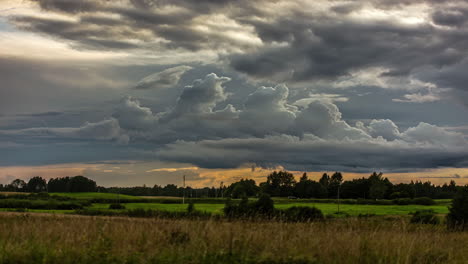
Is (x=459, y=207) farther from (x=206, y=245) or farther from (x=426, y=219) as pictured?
(x=206, y=245)

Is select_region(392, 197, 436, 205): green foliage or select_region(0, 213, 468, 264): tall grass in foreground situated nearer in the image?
select_region(0, 213, 468, 264): tall grass in foreground

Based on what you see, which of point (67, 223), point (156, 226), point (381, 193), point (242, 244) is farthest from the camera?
point (381, 193)

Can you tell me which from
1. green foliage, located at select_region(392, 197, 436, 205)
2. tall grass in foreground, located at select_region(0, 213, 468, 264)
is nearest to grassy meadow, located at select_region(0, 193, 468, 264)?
tall grass in foreground, located at select_region(0, 213, 468, 264)

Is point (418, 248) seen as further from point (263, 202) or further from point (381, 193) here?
point (381, 193)

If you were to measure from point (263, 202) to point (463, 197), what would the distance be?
35.4 meters

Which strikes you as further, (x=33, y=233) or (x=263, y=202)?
(x=263, y=202)

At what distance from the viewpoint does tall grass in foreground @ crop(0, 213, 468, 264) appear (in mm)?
10852

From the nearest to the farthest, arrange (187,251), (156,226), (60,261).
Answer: (60,261)
(187,251)
(156,226)

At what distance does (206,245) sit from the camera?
477 inches

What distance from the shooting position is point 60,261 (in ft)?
34.2

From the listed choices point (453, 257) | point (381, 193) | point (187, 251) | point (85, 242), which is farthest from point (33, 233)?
point (381, 193)

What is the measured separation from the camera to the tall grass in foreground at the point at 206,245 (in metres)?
10.9

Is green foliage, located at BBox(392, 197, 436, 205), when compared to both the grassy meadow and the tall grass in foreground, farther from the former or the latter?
the tall grass in foreground

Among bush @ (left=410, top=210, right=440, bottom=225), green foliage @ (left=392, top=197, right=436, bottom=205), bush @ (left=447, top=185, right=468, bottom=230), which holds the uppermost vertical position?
bush @ (left=447, top=185, right=468, bottom=230)
